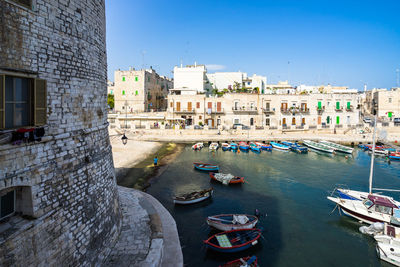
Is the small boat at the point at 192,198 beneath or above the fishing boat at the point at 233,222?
above

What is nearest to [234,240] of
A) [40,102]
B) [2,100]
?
[40,102]

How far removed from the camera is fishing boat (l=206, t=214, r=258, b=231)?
38.7ft

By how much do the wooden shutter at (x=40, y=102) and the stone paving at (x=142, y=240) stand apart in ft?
15.9

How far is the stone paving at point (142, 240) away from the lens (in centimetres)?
769

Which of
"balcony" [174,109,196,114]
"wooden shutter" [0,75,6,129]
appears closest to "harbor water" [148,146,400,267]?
"wooden shutter" [0,75,6,129]

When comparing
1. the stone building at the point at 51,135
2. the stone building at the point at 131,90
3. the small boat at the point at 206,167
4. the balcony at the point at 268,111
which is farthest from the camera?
the stone building at the point at 131,90

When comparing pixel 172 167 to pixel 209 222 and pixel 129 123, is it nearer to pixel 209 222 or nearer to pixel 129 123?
pixel 209 222

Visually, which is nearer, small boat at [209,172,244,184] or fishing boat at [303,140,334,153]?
small boat at [209,172,244,184]

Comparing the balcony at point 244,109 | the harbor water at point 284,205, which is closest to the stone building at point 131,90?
the balcony at point 244,109

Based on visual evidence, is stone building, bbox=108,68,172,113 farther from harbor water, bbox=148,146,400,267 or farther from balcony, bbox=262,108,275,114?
balcony, bbox=262,108,275,114

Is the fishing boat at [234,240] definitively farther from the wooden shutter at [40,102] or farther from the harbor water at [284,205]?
the wooden shutter at [40,102]

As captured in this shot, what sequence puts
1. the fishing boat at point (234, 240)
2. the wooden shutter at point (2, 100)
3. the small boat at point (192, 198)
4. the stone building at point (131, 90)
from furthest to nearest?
the stone building at point (131, 90) < the small boat at point (192, 198) < the fishing boat at point (234, 240) < the wooden shutter at point (2, 100)

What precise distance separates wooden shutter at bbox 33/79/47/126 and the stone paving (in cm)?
485

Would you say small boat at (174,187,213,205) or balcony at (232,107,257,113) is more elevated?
balcony at (232,107,257,113)
